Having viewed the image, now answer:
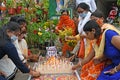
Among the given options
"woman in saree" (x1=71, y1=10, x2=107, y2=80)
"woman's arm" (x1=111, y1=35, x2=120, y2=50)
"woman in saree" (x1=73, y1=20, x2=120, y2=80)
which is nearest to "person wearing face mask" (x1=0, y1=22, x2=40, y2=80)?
"woman in saree" (x1=71, y1=10, x2=107, y2=80)

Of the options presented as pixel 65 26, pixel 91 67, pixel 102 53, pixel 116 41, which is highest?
pixel 116 41

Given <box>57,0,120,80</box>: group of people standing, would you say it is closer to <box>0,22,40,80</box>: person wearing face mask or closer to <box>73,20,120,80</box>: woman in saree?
<box>73,20,120,80</box>: woman in saree

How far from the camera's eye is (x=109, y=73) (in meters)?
4.38

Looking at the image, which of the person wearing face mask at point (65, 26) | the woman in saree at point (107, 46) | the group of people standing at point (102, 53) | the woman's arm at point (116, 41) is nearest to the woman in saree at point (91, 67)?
the group of people standing at point (102, 53)

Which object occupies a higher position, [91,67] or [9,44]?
[9,44]

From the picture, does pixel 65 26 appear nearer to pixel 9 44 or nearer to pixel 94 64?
pixel 94 64

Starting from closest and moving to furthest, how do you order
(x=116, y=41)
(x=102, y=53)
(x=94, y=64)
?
1. (x=116, y=41)
2. (x=102, y=53)
3. (x=94, y=64)

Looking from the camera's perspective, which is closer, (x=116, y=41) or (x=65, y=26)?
(x=116, y=41)

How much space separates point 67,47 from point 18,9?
169 centimetres

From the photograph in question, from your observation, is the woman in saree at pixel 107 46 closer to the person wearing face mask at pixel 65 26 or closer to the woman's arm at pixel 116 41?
the woman's arm at pixel 116 41

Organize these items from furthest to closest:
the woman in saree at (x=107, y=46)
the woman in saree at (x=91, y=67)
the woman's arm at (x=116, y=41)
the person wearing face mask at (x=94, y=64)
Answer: the woman in saree at (x=91, y=67), the person wearing face mask at (x=94, y=64), the woman in saree at (x=107, y=46), the woman's arm at (x=116, y=41)

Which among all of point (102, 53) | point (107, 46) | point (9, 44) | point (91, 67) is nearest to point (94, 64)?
point (91, 67)

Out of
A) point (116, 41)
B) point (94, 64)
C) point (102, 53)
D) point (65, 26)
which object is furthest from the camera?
point (65, 26)

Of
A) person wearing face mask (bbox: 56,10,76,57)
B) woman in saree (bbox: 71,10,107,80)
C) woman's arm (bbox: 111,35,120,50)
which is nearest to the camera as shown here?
woman's arm (bbox: 111,35,120,50)
